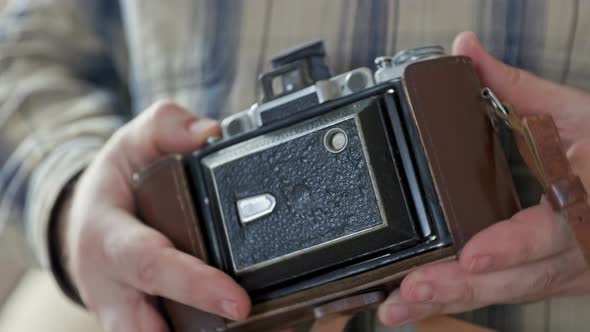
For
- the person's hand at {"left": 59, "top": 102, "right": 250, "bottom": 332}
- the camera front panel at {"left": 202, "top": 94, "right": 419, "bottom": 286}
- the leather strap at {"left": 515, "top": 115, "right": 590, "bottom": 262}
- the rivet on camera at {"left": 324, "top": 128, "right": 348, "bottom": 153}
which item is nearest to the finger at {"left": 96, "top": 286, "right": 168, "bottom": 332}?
the person's hand at {"left": 59, "top": 102, "right": 250, "bottom": 332}

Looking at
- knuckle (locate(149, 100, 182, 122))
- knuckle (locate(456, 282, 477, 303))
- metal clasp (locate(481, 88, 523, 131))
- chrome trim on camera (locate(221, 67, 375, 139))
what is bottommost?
knuckle (locate(456, 282, 477, 303))

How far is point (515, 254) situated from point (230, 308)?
7.7 inches

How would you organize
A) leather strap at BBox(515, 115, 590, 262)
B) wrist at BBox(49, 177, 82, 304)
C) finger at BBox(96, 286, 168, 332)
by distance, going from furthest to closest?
wrist at BBox(49, 177, 82, 304), finger at BBox(96, 286, 168, 332), leather strap at BBox(515, 115, 590, 262)

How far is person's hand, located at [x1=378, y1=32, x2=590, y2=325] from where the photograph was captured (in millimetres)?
438

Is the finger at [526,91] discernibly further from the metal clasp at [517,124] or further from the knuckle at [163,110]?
the knuckle at [163,110]

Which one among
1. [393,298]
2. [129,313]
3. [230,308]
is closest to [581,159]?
[393,298]

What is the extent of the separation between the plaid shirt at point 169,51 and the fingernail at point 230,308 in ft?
0.75

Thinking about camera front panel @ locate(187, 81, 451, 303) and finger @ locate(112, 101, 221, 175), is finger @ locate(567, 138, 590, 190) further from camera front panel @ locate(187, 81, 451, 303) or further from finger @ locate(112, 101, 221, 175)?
finger @ locate(112, 101, 221, 175)

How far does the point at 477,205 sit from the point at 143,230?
260 millimetres

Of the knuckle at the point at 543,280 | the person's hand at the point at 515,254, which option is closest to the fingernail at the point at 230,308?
the person's hand at the point at 515,254

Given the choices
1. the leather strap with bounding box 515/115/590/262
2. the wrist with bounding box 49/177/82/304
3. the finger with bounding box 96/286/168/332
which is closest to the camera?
the leather strap with bounding box 515/115/590/262

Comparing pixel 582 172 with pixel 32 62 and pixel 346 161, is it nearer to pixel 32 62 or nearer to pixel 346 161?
pixel 346 161

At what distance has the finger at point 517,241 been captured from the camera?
430 millimetres

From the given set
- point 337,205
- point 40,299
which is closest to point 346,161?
point 337,205
